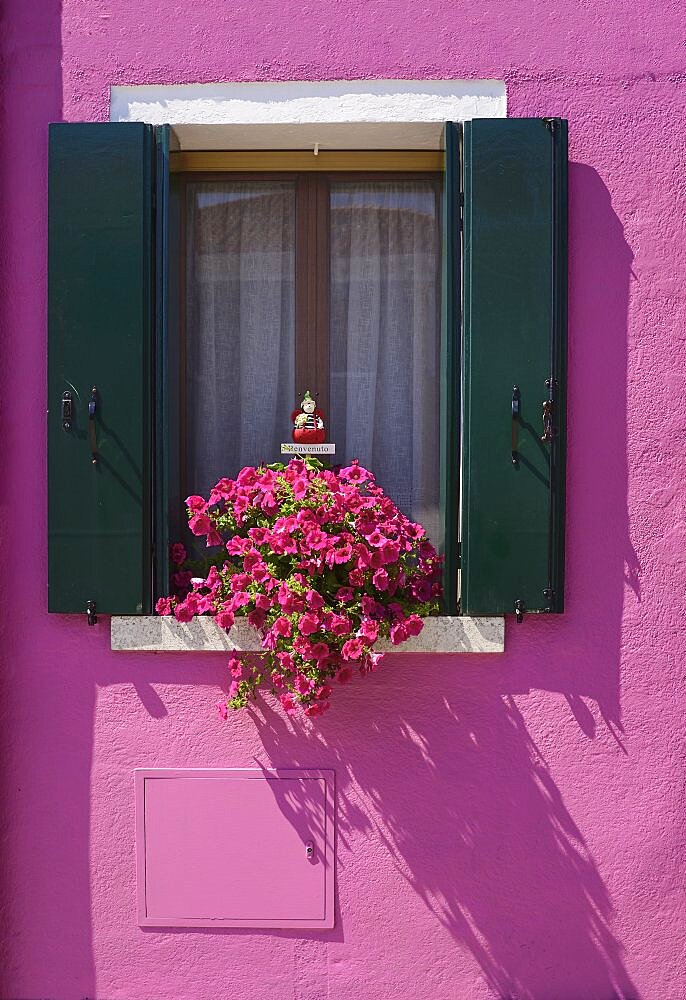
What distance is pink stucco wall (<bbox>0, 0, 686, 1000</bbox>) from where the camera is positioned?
2879mm

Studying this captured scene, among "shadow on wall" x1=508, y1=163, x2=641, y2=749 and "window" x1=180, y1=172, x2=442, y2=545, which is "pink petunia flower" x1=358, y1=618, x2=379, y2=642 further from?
"window" x1=180, y1=172, x2=442, y2=545

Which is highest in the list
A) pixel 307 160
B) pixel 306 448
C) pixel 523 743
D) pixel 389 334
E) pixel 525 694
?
pixel 307 160

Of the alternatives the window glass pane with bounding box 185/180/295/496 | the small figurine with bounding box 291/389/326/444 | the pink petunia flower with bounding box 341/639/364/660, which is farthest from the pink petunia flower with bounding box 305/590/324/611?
the window glass pane with bounding box 185/180/295/496

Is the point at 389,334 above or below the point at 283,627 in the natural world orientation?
above

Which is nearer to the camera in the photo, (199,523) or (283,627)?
(283,627)

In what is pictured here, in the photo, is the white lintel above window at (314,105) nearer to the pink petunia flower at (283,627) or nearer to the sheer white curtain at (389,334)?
the sheer white curtain at (389,334)

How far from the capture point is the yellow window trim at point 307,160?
3156 millimetres

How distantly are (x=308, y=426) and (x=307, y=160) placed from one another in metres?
1.00

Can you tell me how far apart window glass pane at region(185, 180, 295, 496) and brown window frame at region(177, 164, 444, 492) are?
32mm

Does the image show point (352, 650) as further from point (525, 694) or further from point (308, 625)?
point (525, 694)

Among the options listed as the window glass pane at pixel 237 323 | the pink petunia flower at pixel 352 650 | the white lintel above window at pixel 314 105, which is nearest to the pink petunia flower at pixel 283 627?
the pink petunia flower at pixel 352 650

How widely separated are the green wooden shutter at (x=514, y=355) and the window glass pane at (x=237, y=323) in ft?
2.51

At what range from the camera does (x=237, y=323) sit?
326cm

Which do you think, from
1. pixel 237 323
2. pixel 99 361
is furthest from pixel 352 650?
pixel 237 323
